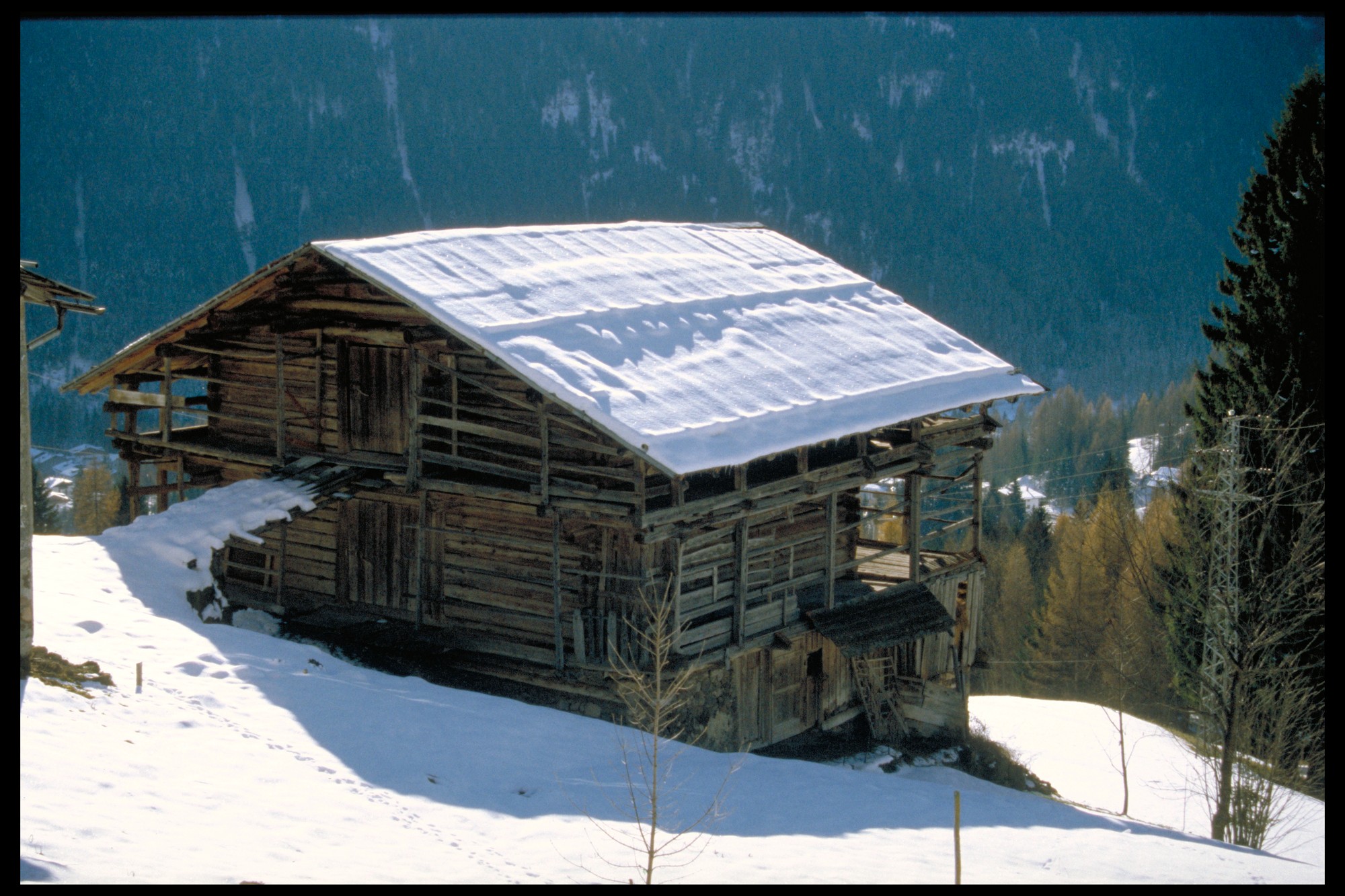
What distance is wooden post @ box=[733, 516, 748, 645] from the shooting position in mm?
17109

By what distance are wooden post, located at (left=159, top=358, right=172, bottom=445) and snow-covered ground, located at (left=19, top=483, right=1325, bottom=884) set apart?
2965 millimetres

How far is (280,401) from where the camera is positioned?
19062 mm

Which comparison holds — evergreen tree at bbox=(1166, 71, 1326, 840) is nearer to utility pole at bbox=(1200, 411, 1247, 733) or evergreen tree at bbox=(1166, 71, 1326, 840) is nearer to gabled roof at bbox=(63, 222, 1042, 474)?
utility pole at bbox=(1200, 411, 1247, 733)

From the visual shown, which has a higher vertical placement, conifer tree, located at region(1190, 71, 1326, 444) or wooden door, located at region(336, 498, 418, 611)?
conifer tree, located at region(1190, 71, 1326, 444)

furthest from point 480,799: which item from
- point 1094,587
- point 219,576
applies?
point 1094,587

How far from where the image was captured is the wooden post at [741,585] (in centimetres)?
1711

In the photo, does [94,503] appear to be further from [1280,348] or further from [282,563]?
[1280,348]

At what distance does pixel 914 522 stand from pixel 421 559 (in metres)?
8.02

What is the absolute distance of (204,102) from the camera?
17288 centimetres

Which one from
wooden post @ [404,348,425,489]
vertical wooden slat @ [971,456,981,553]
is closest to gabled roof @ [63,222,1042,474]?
wooden post @ [404,348,425,489]

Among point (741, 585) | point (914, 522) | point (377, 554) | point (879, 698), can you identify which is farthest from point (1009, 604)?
point (377, 554)

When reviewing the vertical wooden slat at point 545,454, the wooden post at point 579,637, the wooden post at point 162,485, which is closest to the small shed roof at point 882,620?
the wooden post at point 579,637

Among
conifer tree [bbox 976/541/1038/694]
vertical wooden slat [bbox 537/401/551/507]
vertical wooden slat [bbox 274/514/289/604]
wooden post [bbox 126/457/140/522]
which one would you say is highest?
vertical wooden slat [bbox 537/401/551/507]

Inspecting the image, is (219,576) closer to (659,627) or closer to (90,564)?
(90,564)
